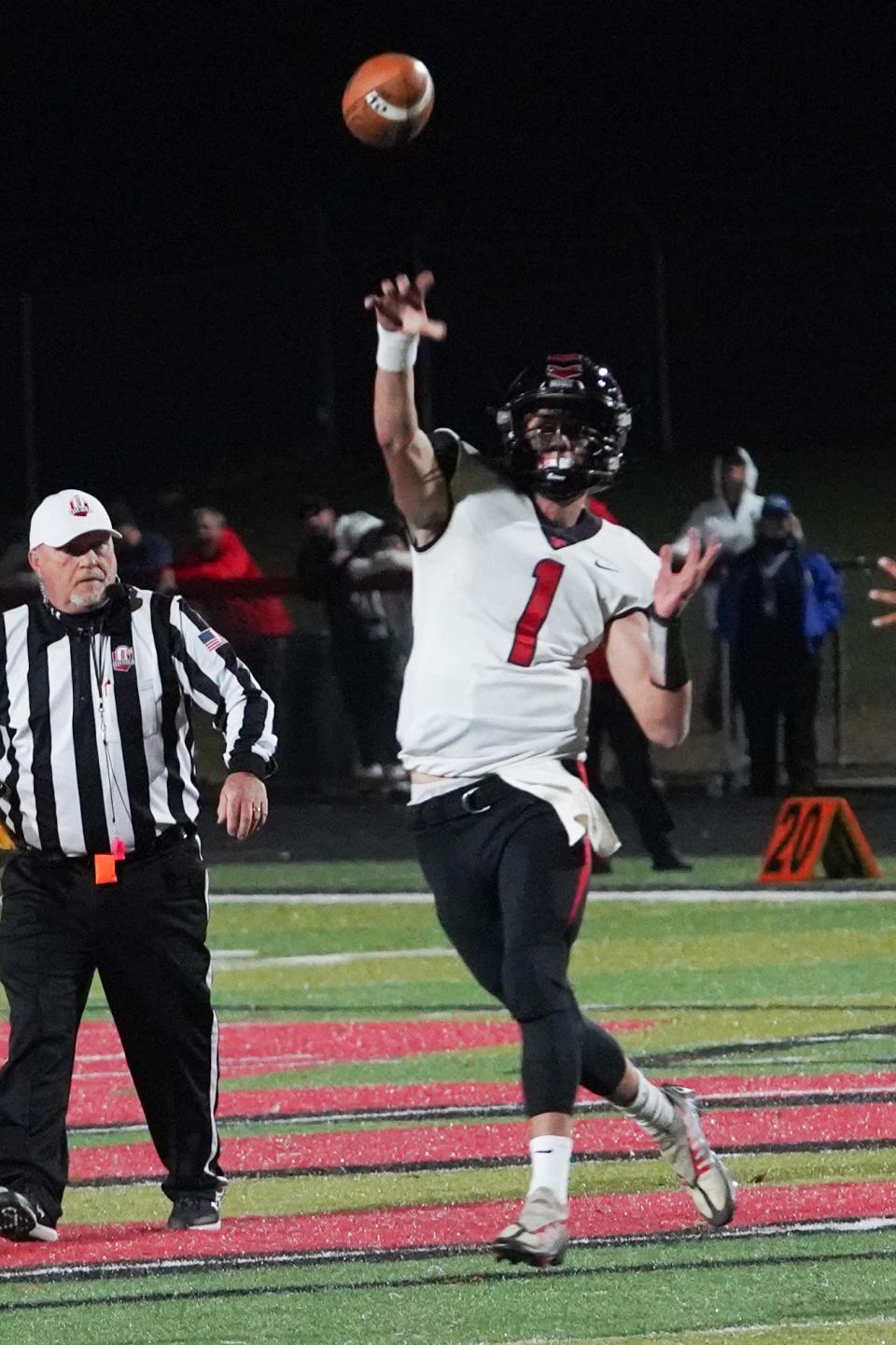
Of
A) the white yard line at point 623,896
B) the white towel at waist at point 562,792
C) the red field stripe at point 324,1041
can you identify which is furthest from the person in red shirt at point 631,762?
the white towel at waist at point 562,792

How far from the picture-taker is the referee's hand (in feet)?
23.0

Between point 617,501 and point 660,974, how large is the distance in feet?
67.0

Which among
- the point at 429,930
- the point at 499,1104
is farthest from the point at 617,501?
the point at 499,1104

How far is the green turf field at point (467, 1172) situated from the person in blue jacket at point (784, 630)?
21.6ft

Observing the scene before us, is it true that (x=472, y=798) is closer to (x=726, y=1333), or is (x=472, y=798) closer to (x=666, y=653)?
(x=666, y=653)

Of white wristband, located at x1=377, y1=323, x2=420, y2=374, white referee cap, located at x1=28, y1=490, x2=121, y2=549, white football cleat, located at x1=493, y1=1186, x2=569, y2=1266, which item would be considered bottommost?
white football cleat, located at x1=493, y1=1186, x2=569, y2=1266

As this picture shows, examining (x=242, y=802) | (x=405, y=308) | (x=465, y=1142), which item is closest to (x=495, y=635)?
(x=405, y=308)

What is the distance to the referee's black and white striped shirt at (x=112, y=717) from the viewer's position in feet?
23.3

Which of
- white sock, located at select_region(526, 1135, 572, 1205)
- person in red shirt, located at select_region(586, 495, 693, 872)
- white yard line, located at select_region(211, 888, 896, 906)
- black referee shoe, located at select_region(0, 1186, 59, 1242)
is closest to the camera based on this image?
white sock, located at select_region(526, 1135, 572, 1205)

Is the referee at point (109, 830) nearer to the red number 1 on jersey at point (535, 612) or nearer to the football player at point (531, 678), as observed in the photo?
the football player at point (531, 678)

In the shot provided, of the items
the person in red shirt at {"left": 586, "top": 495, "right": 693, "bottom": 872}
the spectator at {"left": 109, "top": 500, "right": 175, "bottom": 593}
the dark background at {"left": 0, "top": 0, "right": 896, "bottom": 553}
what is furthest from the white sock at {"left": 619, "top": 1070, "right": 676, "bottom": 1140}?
the dark background at {"left": 0, "top": 0, "right": 896, "bottom": 553}

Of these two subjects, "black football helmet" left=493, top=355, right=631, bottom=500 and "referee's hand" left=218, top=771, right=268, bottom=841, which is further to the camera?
"referee's hand" left=218, top=771, right=268, bottom=841

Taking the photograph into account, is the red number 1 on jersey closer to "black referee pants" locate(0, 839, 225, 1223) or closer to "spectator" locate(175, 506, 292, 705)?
"black referee pants" locate(0, 839, 225, 1223)

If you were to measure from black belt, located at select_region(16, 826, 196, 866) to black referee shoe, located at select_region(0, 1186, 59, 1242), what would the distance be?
774 millimetres
